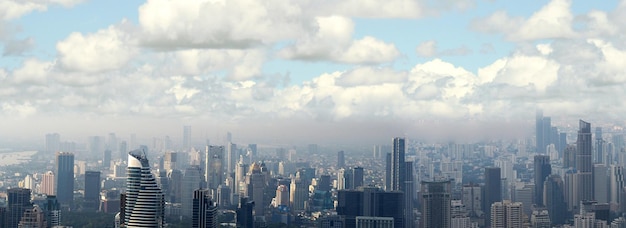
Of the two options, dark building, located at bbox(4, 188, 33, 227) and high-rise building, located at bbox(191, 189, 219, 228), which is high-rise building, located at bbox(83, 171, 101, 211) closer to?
dark building, located at bbox(4, 188, 33, 227)

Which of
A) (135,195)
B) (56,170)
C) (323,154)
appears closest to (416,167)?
(323,154)

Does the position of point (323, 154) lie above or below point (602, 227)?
above

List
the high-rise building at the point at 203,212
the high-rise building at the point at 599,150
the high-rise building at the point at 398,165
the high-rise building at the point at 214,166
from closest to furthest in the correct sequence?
1. the high-rise building at the point at 203,212
2. the high-rise building at the point at 398,165
3. the high-rise building at the point at 214,166
4. the high-rise building at the point at 599,150

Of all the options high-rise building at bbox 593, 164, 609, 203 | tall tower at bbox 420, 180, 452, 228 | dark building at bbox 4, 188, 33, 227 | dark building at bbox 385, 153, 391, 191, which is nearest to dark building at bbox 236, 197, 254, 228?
dark building at bbox 385, 153, 391, 191

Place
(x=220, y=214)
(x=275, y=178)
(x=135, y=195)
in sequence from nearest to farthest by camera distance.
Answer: (x=135, y=195)
(x=220, y=214)
(x=275, y=178)

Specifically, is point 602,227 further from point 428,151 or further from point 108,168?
point 108,168

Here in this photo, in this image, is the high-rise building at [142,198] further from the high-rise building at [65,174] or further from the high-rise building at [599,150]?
the high-rise building at [599,150]

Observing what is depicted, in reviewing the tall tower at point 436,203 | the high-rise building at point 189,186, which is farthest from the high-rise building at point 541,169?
the high-rise building at point 189,186
